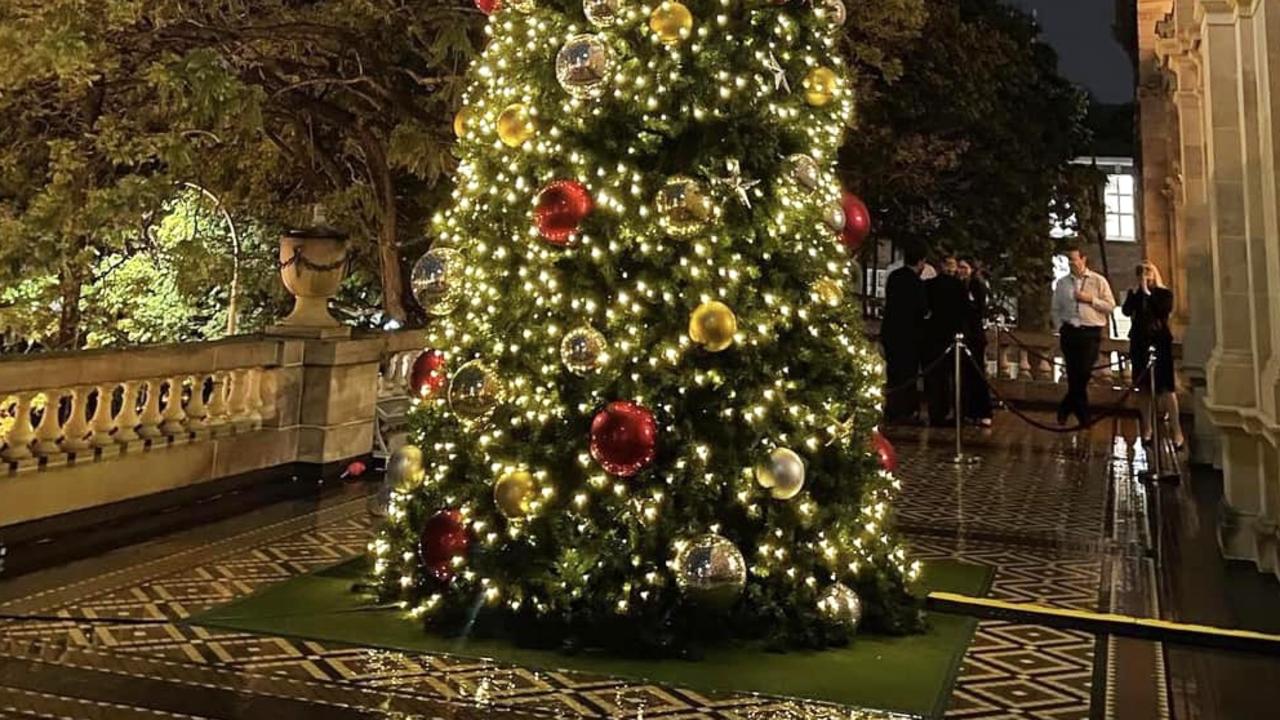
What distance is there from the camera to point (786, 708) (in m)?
3.82

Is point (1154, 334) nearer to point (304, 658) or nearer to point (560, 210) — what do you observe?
point (560, 210)

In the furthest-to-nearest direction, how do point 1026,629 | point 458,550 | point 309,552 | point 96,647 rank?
point 309,552, point 1026,629, point 458,550, point 96,647

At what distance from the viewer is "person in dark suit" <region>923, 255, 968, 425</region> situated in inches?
479

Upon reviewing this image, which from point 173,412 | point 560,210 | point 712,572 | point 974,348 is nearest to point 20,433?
point 173,412

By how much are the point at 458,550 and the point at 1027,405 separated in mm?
13204

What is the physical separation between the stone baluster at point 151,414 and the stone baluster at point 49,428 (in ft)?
2.28

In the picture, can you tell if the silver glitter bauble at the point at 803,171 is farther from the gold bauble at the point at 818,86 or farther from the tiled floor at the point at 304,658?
the tiled floor at the point at 304,658

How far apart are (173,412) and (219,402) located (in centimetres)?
57

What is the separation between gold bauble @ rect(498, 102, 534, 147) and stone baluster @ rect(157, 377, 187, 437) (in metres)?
4.01

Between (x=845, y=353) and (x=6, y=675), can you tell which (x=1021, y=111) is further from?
(x=6, y=675)

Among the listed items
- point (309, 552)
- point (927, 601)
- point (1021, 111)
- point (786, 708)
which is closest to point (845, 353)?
point (927, 601)

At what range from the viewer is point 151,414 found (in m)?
7.34

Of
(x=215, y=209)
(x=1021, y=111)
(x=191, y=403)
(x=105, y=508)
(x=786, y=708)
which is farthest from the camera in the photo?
(x=1021, y=111)

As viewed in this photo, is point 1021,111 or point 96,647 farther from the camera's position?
point 1021,111
